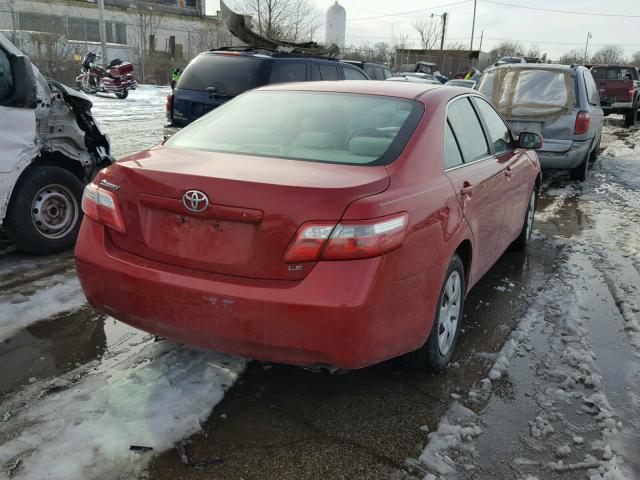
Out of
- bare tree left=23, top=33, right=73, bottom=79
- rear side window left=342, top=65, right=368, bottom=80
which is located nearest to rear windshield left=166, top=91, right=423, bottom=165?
rear side window left=342, top=65, right=368, bottom=80

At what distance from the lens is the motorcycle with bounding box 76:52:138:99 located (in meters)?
20.8

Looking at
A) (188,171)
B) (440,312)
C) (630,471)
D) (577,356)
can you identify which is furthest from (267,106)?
(630,471)

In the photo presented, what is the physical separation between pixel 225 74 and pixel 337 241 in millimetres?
6125

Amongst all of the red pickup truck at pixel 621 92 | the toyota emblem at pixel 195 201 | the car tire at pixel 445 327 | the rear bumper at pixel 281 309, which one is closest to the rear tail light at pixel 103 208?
the rear bumper at pixel 281 309

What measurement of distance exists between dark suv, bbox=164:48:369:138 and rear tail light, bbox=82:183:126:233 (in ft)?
16.6

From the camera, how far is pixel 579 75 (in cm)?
919

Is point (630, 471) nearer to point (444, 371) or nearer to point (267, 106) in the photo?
point (444, 371)

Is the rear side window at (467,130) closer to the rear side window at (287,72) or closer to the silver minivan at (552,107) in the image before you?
the rear side window at (287,72)

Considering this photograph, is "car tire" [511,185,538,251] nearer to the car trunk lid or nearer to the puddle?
the car trunk lid

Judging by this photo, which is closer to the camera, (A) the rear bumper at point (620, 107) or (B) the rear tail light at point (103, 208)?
(B) the rear tail light at point (103, 208)

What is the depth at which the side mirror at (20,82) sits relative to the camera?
446 cm

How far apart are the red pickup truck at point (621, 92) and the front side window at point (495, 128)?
18719 mm

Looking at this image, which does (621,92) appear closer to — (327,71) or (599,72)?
(599,72)

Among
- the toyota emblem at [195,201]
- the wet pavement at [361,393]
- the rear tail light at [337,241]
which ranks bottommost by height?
the wet pavement at [361,393]
